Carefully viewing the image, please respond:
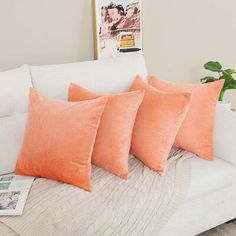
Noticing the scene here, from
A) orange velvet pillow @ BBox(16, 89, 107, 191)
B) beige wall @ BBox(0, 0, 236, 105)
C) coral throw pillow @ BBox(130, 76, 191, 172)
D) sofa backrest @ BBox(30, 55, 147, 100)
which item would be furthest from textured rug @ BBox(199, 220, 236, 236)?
beige wall @ BBox(0, 0, 236, 105)

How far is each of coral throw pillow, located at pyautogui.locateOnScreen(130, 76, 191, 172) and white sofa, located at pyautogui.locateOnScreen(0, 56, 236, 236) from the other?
21cm

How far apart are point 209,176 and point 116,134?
0.54m

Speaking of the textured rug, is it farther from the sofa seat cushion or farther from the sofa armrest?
the sofa armrest

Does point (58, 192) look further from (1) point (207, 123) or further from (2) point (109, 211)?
(1) point (207, 123)

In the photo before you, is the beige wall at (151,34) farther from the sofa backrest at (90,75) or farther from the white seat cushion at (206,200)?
the white seat cushion at (206,200)

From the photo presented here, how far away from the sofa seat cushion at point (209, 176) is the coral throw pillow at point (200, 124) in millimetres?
67

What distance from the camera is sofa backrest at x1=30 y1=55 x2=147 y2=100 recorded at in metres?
2.17

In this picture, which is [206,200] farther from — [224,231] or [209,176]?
[224,231]

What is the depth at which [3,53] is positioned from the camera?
238 centimetres

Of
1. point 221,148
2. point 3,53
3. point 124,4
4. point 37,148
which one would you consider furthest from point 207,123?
point 3,53

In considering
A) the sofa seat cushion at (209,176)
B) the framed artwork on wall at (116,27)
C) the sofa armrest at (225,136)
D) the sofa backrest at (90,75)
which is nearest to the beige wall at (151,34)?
the framed artwork on wall at (116,27)

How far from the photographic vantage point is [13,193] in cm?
174

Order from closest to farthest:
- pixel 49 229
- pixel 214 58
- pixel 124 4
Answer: pixel 49 229
pixel 124 4
pixel 214 58

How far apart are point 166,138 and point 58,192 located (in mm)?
622
